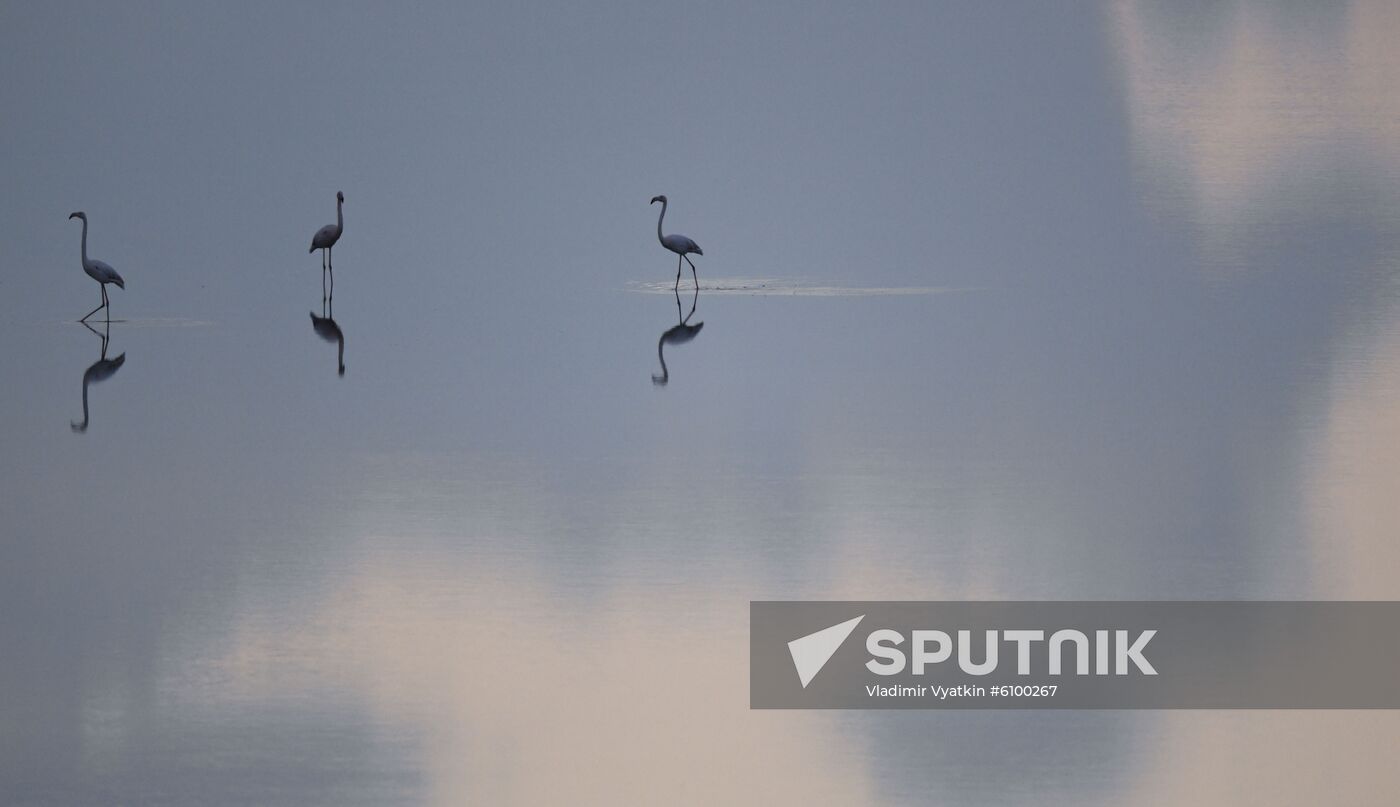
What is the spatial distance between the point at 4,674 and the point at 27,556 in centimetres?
91

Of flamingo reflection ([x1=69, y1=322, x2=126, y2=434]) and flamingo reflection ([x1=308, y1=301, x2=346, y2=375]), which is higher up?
flamingo reflection ([x1=308, y1=301, x2=346, y2=375])

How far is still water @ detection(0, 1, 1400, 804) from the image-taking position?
3.33 metres

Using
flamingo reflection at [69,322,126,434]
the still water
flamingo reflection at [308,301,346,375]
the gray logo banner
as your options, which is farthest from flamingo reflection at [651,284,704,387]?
the gray logo banner

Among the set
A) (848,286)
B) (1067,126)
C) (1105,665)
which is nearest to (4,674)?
(1105,665)

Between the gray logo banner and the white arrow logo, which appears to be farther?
the white arrow logo

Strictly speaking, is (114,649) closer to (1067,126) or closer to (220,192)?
(220,192)

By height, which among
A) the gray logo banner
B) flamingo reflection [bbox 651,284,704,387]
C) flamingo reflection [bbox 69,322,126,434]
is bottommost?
the gray logo banner

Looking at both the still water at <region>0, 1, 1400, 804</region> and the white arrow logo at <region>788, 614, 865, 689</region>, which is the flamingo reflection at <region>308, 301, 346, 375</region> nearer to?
the still water at <region>0, 1, 1400, 804</region>

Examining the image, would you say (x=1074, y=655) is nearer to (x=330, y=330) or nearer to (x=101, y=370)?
(x=101, y=370)

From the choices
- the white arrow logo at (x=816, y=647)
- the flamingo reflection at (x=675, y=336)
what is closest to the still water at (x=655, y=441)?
the flamingo reflection at (x=675, y=336)

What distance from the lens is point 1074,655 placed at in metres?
3.79

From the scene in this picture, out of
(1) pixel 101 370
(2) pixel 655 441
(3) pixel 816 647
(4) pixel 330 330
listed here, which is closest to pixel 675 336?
(4) pixel 330 330

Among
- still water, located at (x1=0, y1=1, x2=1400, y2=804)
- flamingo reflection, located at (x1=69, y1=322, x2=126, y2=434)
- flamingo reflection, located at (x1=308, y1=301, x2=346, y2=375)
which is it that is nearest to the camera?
still water, located at (x1=0, y1=1, x2=1400, y2=804)

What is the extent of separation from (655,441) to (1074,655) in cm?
232
